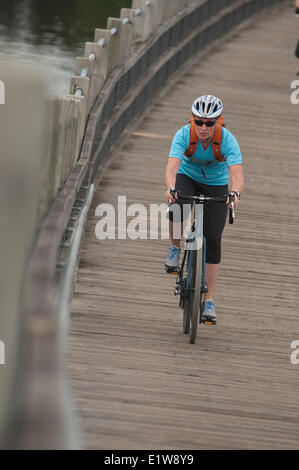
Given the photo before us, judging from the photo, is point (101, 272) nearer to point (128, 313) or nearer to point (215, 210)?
point (128, 313)

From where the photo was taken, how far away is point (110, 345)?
7758 mm

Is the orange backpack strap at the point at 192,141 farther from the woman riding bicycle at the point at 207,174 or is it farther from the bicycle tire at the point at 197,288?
the bicycle tire at the point at 197,288

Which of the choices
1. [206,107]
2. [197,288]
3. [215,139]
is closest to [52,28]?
[215,139]

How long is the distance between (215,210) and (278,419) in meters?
1.82

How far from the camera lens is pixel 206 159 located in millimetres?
7781

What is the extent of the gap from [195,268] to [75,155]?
204cm

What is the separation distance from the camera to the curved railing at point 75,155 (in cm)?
340

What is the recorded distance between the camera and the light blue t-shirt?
24.9ft

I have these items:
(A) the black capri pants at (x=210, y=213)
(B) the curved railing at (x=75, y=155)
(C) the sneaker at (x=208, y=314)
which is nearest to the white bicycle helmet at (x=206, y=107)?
(A) the black capri pants at (x=210, y=213)

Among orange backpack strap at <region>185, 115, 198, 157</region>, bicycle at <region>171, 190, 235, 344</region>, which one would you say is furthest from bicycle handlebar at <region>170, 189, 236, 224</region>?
orange backpack strap at <region>185, 115, 198, 157</region>

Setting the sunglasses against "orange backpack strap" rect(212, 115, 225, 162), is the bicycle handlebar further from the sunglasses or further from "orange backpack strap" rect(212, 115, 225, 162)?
the sunglasses

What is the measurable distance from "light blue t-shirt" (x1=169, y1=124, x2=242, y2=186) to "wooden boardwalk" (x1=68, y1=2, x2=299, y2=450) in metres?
1.24

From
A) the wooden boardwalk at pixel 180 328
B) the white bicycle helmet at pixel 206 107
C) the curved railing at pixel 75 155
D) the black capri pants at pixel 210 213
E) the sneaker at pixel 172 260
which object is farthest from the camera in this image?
the sneaker at pixel 172 260
